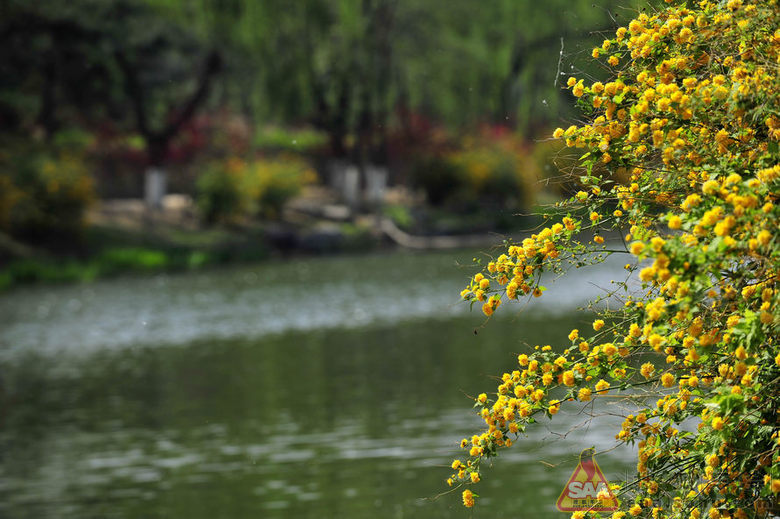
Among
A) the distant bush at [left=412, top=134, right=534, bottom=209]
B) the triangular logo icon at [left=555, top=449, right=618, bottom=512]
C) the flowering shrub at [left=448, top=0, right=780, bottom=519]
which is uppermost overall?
the flowering shrub at [left=448, top=0, right=780, bottom=519]

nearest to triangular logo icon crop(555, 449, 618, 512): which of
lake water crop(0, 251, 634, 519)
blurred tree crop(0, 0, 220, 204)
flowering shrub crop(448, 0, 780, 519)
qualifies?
lake water crop(0, 251, 634, 519)

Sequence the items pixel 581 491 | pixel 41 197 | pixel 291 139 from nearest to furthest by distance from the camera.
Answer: pixel 581 491
pixel 41 197
pixel 291 139

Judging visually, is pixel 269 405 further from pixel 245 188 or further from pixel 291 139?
pixel 291 139

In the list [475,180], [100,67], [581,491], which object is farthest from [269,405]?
[475,180]

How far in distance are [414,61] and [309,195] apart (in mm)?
7916

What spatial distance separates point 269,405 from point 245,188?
88.5 ft

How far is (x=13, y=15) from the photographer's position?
126ft

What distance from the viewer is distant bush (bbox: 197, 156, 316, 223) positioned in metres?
40.9

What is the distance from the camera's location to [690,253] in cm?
371

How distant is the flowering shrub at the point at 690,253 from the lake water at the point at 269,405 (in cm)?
48

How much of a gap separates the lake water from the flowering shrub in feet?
1.56

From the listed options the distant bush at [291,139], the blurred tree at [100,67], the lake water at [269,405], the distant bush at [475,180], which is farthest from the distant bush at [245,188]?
the lake water at [269,405]

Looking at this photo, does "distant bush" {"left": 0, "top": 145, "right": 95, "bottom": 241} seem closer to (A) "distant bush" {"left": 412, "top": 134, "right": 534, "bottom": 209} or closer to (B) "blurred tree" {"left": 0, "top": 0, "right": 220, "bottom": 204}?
(B) "blurred tree" {"left": 0, "top": 0, "right": 220, "bottom": 204}

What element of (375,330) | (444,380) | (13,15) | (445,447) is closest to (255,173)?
(13,15)
